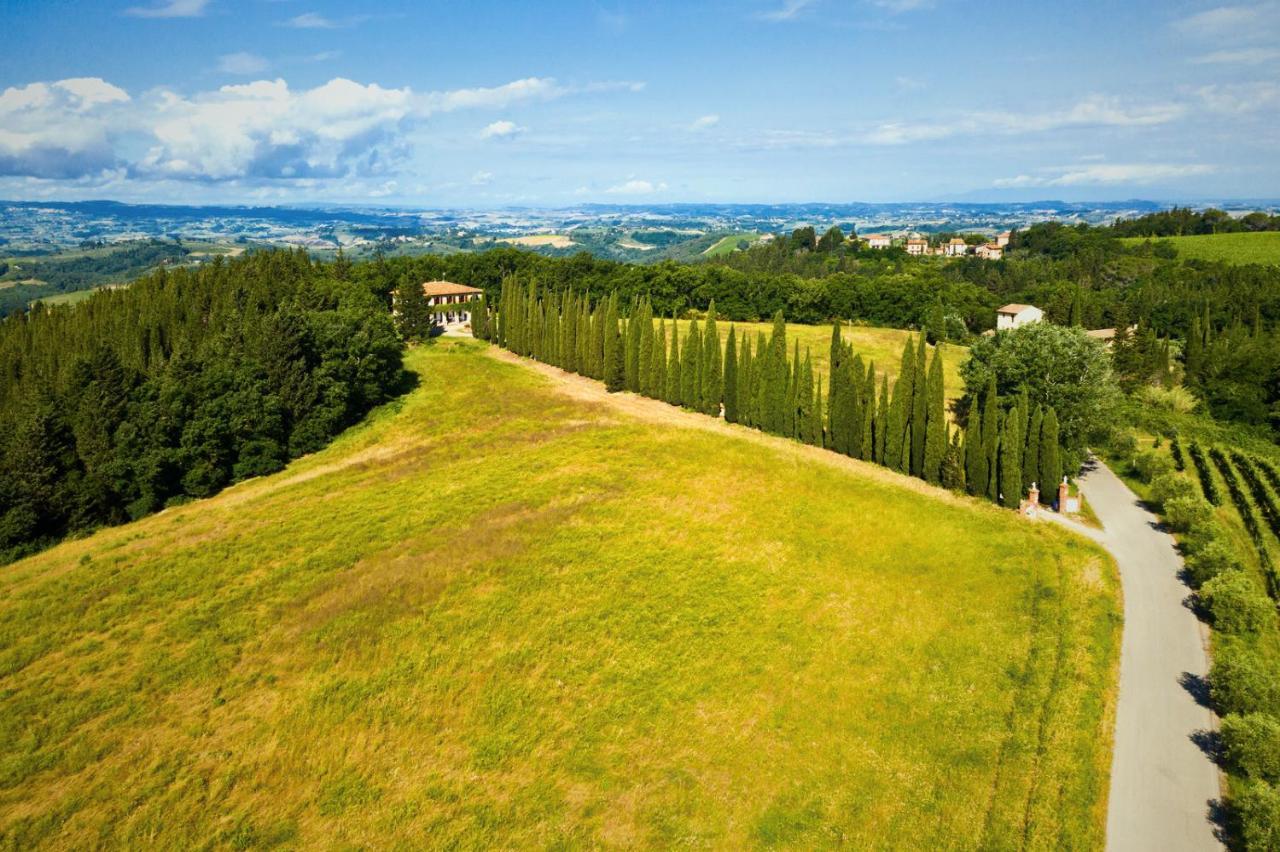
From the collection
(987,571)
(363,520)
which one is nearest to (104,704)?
(363,520)

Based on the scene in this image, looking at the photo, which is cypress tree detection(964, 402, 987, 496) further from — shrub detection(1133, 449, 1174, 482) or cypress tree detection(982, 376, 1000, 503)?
shrub detection(1133, 449, 1174, 482)

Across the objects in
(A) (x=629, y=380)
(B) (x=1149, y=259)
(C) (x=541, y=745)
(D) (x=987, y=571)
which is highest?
(B) (x=1149, y=259)

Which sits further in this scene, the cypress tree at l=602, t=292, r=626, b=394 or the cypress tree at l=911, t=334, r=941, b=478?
the cypress tree at l=602, t=292, r=626, b=394

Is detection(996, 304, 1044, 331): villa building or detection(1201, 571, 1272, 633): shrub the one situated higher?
detection(996, 304, 1044, 331): villa building

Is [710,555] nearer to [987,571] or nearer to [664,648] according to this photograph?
[664,648]

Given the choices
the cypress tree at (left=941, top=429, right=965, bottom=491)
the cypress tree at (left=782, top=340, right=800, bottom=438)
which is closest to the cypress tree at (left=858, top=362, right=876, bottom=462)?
the cypress tree at (left=782, top=340, right=800, bottom=438)

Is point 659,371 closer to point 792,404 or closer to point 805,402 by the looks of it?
point 792,404
